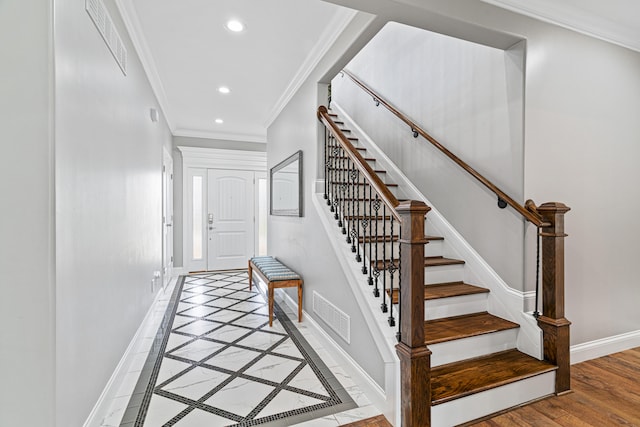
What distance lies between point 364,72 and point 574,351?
3913 millimetres

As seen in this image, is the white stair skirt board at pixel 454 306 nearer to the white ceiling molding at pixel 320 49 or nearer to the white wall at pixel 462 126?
the white wall at pixel 462 126

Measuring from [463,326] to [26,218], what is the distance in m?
2.43

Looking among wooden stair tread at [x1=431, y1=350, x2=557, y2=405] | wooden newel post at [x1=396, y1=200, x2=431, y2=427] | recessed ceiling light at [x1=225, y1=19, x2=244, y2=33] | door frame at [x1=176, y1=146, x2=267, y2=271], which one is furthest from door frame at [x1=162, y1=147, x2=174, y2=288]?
wooden stair tread at [x1=431, y1=350, x2=557, y2=405]

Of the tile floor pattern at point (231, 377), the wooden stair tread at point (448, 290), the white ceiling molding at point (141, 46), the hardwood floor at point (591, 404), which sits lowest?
the tile floor pattern at point (231, 377)

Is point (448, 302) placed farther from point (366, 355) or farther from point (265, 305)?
point (265, 305)

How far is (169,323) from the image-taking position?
11.2ft

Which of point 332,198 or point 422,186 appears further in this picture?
point 422,186

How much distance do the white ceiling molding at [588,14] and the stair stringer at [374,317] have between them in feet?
6.37

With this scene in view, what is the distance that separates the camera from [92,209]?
170 centimetres

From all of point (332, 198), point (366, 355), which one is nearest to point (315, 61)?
point (332, 198)

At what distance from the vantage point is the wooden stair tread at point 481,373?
1.76m

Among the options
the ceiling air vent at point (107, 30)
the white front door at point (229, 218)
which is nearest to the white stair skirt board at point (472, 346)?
the ceiling air vent at point (107, 30)

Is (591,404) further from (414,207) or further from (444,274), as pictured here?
(414,207)

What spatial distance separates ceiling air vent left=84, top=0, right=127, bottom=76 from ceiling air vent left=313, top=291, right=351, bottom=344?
2414mm
